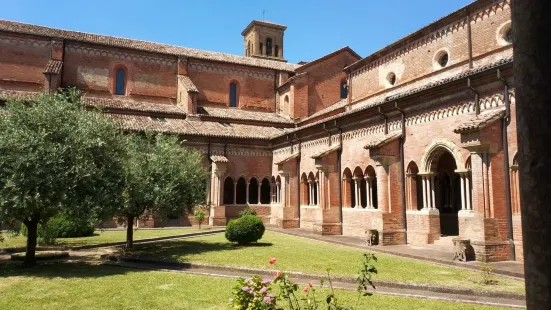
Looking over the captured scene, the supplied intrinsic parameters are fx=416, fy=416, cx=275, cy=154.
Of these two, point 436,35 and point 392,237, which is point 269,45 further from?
point 392,237

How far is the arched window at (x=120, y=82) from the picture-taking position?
1212 inches

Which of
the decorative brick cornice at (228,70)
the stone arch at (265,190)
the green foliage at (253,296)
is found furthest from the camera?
the decorative brick cornice at (228,70)

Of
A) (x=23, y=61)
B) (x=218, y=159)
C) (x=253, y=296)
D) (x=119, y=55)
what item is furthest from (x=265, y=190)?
(x=253, y=296)

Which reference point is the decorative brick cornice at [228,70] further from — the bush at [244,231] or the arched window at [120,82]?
the bush at [244,231]

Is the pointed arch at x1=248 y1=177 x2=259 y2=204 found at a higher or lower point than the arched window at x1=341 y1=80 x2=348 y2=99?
lower

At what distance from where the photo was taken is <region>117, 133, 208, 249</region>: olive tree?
1441cm

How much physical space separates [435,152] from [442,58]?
6.35 metres

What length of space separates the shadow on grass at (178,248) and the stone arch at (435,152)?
681 cm

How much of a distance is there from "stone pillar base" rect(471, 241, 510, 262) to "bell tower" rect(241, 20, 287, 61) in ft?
141

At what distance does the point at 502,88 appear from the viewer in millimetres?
12609

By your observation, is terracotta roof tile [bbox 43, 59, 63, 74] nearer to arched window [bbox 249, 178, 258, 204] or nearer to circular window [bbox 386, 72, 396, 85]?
arched window [bbox 249, 178, 258, 204]

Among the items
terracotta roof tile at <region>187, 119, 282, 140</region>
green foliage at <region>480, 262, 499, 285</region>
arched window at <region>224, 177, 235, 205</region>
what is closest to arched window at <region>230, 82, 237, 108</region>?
terracotta roof tile at <region>187, 119, 282, 140</region>

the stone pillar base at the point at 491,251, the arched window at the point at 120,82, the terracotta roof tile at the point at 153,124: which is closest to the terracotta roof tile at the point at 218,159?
the terracotta roof tile at the point at 153,124

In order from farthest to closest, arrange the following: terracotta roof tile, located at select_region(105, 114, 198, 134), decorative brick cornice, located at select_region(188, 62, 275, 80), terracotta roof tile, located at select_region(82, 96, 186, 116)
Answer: decorative brick cornice, located at select_region(188, 62, 275, 80), terracotta roof tile, located at select_region(82, 96, 186, 116), terracotta roof tile, located at select_region(105, 114, 198, 134)
